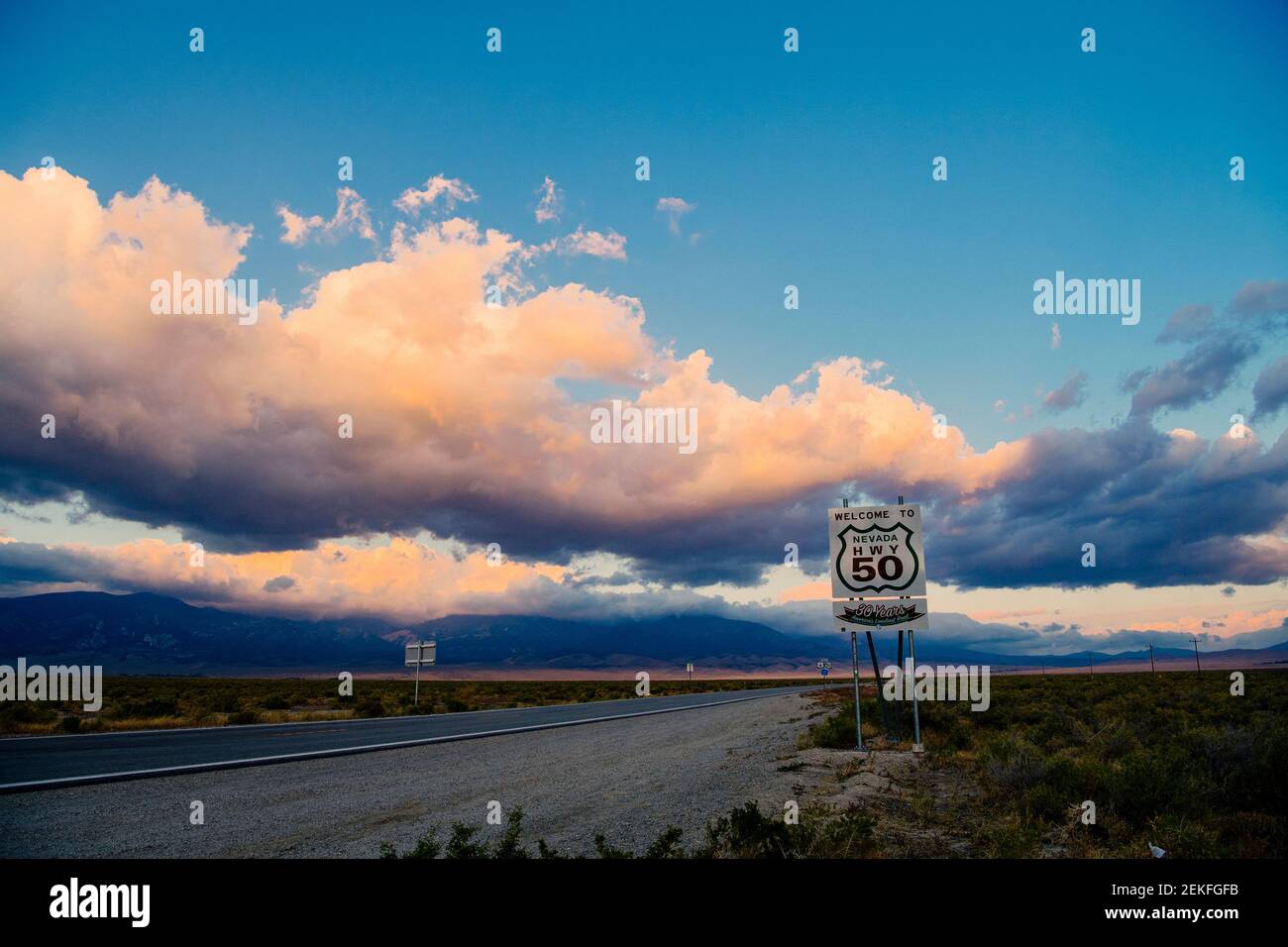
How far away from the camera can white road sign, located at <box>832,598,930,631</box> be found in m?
15.9

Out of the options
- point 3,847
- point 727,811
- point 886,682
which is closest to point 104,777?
point 3,847

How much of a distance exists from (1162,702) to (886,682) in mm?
19598

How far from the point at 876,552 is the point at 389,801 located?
1149 cm

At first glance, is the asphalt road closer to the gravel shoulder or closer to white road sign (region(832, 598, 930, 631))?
the gravel shoulder

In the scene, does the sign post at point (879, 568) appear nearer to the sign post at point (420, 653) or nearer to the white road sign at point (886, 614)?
the white road sign at point (886, 614)

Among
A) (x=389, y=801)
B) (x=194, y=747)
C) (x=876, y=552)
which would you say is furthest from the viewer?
(x=876, y=552)

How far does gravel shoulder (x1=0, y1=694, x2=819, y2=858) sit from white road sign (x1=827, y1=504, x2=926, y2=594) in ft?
14.2

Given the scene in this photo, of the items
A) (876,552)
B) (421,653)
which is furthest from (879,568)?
→ (421,653)

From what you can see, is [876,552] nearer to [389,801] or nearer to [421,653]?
[389,801]

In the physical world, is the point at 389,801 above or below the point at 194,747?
above

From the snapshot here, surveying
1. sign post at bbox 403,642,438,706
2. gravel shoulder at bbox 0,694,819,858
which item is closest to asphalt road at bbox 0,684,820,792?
gravel shoulder at bbox 0,694,819,858

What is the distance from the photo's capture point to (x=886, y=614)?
632 inches
